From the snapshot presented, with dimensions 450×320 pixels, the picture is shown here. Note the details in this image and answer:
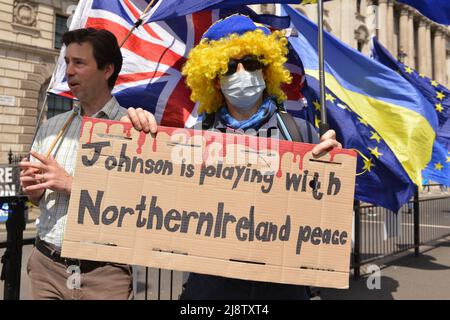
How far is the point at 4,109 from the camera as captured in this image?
50.7ft

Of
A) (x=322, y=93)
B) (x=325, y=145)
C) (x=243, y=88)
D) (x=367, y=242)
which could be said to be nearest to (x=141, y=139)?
(x=243, y=88)

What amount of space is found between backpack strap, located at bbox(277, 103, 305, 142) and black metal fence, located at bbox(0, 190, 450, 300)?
4.56 feet

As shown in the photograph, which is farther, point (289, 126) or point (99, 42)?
point (289, 126)

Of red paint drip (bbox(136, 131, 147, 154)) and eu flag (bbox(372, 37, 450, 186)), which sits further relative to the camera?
eu flag (bbox(372, 37, 450, 186))

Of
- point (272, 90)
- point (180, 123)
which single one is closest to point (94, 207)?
point (272, 90)

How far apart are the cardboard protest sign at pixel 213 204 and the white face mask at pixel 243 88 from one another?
0.38 meters

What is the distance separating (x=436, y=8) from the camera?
393 cm

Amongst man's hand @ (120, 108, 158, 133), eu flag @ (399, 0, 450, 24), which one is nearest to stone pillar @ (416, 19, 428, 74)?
eu flag @ (399, 0, 450, 24)

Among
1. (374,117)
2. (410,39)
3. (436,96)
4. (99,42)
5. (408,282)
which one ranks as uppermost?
(410,39)

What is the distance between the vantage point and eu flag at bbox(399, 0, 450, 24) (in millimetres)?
3900

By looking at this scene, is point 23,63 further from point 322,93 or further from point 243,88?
point 322,93

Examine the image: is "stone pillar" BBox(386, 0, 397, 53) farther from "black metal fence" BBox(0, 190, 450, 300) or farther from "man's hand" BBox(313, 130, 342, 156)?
"man's hand" BBox(313, 130, 342, 156)

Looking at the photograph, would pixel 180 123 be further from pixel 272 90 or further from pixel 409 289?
pixel 409 289

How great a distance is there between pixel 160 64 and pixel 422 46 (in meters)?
40.7
